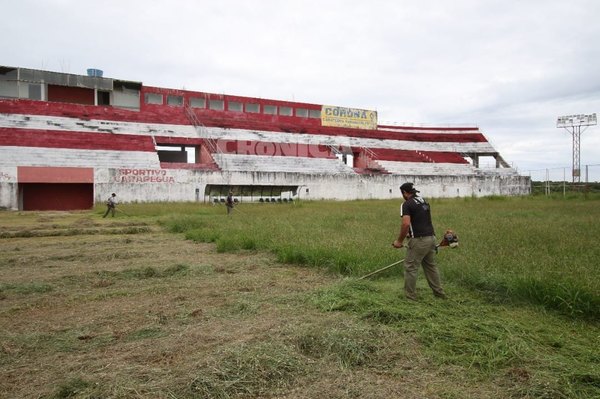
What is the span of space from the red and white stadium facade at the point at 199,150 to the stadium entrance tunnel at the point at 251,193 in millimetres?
86

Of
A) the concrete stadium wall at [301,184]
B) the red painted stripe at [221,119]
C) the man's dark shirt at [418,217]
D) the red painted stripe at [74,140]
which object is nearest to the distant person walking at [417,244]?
the man's dark shirt at [418,217]

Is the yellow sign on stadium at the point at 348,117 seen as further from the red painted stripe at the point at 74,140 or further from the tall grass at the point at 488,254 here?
the tall grass at the point at 488,254

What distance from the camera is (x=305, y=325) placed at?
5.32 metres

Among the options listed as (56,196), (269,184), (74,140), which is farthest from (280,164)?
(56,196)

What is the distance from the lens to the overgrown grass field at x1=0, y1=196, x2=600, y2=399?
3928 millimetres

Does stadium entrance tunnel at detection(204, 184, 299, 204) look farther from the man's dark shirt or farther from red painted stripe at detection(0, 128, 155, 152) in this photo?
the man's dark shirt

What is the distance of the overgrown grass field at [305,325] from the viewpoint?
393 cm

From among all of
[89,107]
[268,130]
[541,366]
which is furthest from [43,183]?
[541,366]

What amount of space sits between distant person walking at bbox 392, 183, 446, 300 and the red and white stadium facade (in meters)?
28.4

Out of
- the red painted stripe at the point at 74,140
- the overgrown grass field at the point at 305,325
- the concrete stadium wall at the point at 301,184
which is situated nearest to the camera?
the overgrown grass field at the point at 305,325

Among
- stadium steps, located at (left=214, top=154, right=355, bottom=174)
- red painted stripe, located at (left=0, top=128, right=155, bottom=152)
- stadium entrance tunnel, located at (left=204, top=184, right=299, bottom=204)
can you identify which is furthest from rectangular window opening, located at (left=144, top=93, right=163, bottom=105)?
stadium entrance tunnel, located at (left=204, top=184, right=299, bottom=204)

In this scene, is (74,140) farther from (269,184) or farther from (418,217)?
(418,217)

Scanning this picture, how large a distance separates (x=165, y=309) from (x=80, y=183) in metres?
28.3

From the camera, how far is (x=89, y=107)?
37625mm
